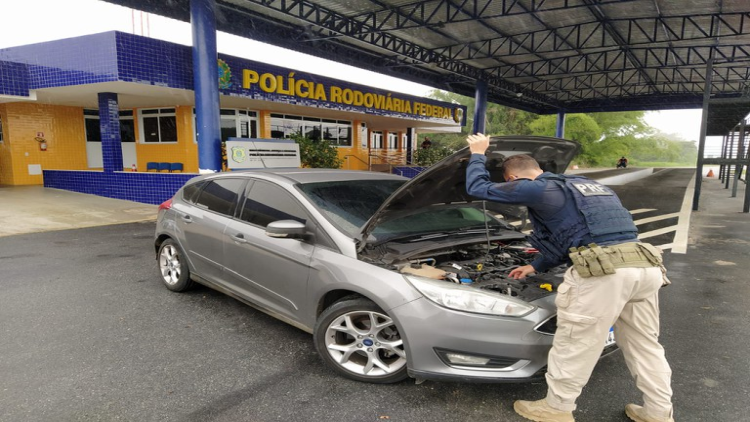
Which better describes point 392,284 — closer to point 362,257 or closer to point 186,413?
point 362,257

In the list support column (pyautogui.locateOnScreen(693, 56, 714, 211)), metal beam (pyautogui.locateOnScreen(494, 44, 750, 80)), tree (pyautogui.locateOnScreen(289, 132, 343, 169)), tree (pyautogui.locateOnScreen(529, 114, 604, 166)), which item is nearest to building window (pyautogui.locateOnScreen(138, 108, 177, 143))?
tree (pyautogui.locateOnScreen(289, 132, 343, 169))

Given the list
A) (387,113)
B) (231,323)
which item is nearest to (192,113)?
(387,113)

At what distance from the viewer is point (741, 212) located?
36.0 ft

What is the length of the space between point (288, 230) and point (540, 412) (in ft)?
6.16

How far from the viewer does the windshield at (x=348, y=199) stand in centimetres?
315

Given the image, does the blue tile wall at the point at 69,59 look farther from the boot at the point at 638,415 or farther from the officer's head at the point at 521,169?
the boot at the point at 638,415

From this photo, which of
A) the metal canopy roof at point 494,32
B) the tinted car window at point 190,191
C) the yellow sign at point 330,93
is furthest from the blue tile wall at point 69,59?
the tinted car window at point 190,191

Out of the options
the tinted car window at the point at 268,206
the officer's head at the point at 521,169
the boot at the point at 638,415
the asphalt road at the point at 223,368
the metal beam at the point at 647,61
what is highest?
the metal beam at the point at 647,61

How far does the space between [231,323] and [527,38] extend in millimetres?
15599

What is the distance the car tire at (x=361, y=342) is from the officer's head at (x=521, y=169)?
115 cm

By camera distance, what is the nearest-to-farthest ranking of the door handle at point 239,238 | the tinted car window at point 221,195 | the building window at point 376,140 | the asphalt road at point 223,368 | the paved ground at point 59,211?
the asphalt road at point 223,368 < the door handle at point 239,238 < the tinted car window at point 221,195 < the paved ground at point 59,211 < the building window at point 376,140

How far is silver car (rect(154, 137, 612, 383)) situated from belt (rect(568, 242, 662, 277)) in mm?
370

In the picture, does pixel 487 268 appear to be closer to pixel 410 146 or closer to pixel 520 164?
pixel 520 164

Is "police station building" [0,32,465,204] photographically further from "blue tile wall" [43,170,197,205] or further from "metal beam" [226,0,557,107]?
"metal beam" [226,0,557,107]
